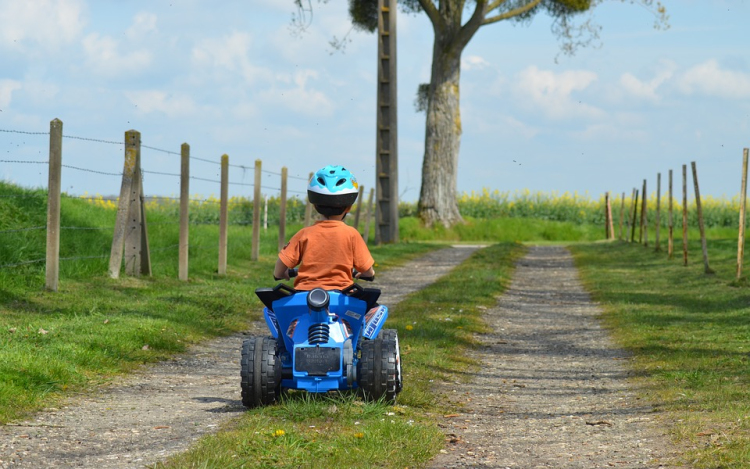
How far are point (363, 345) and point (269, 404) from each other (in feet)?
2.49

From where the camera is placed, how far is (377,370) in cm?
673

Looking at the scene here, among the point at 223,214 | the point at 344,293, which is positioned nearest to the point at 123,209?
the point at 223,214

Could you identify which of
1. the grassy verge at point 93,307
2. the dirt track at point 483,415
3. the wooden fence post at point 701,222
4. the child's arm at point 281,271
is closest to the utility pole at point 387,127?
the grassy verge at point 93,307

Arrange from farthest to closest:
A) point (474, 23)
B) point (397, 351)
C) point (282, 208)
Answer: point (474, 23)
point (282, 208)
point (397, 351)

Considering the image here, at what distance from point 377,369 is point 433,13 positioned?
29118 mm

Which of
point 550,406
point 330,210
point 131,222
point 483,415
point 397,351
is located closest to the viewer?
point 330,210

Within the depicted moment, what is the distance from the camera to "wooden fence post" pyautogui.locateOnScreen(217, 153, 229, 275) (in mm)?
17109

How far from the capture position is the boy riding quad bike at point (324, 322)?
259 inches

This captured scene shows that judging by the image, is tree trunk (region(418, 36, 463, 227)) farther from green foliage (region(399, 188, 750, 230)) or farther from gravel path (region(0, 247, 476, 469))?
gravel path (region(0, 247, 476, 469))

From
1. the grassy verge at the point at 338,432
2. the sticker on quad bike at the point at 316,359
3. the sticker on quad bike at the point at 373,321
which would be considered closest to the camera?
the grassy verge at the point at 338,432

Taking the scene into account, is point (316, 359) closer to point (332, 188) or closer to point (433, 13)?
point (332, 188)

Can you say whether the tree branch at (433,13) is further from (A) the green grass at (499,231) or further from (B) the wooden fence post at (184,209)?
(B) the wooden fence post at (184,209)

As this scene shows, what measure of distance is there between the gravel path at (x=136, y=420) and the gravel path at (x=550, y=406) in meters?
1.65

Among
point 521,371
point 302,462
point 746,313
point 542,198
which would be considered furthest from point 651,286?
point 542,198
